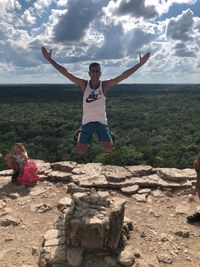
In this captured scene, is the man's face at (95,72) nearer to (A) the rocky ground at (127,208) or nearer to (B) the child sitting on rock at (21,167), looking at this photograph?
(A) the rocky ground at (127,208)

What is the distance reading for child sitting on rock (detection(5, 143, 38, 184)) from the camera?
29.2 ft

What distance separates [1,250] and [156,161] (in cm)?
1805

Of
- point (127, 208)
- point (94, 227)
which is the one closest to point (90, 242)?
point (94, 227)

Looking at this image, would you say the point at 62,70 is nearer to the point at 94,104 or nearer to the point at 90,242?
the point at 94,104

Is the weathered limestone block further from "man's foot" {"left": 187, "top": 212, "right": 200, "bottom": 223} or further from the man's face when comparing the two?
the man's face

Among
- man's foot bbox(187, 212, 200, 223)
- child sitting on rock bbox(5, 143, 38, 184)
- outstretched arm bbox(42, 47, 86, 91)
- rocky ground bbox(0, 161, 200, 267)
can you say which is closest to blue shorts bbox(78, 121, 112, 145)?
outstretched arm bbox(42, 47, 86, 91)

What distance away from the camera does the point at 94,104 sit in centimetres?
678

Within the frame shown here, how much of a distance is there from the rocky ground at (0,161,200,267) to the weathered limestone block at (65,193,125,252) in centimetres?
→ 52

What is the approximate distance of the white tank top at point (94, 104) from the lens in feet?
22.2

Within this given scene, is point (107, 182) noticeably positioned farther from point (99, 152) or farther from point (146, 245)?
point (99, 152)

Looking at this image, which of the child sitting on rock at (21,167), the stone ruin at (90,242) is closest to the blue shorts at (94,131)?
the stone ruin at (90,242)

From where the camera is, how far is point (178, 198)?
8.44 m

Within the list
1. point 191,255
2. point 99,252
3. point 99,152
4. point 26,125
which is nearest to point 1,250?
point 99,252

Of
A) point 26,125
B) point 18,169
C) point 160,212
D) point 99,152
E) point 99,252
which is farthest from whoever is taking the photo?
point 26,125
